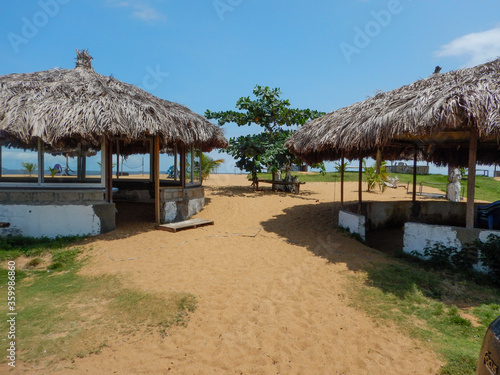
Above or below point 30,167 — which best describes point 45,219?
below

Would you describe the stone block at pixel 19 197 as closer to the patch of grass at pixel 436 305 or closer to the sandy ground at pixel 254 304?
the sandy ground at pixel 254 304

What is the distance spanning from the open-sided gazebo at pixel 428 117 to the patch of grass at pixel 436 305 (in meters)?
1.46

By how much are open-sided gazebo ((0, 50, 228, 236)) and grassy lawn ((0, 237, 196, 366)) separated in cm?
165

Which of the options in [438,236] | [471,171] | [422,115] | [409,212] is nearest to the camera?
[422,115]

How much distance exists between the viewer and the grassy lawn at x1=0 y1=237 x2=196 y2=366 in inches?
117

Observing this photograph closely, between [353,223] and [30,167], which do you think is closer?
[30,167]

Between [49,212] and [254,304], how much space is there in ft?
17.8

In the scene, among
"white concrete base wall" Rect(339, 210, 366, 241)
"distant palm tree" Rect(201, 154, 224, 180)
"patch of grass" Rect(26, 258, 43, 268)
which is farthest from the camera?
"distant palm tree" Rect(201, 154, 224, 180)

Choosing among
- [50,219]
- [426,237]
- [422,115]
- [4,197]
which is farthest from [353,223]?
[4,197]

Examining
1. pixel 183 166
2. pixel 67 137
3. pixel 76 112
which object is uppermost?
pixel 76 112

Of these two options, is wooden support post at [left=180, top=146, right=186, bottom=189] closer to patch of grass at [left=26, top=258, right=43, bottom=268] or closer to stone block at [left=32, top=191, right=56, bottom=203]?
stone block at [left=32, top=191, right=56, bottom=203]

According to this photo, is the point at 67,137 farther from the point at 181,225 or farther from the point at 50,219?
the point at 181,225

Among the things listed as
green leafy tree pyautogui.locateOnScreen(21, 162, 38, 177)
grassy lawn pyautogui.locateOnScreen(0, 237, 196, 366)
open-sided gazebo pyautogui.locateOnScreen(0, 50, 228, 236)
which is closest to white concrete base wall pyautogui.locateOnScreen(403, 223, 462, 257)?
grassy lawn pyautogui.locateOnScreen(0, 237, 196, 366)

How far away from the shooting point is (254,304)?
384 cm
